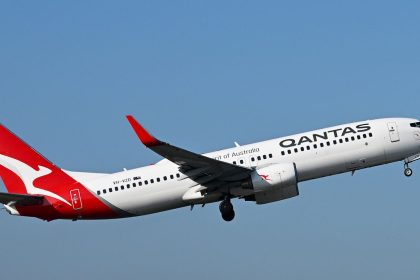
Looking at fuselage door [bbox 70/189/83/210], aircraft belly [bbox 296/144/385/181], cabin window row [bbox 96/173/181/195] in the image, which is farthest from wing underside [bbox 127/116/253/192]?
fuselage door [bbox 70/189/83/210]

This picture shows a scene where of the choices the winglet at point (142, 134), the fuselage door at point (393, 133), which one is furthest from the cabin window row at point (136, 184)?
the fuselage door at point (393, 133)

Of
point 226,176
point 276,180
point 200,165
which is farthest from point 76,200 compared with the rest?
point 276,180

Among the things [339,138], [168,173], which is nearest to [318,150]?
[339,138]

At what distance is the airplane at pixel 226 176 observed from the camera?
55250 mm

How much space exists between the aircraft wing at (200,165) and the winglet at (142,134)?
0.57 metres

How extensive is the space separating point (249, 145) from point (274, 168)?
287cm

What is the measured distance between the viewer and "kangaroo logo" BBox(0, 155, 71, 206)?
192 ft

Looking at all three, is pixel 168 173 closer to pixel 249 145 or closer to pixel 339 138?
pixel 249 145

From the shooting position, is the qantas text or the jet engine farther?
the qantas text

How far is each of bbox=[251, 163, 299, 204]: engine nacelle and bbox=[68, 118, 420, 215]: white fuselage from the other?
68cm

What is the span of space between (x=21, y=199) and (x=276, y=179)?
15861 mm

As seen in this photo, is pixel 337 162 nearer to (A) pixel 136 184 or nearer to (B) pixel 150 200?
(B) pixel 150 200

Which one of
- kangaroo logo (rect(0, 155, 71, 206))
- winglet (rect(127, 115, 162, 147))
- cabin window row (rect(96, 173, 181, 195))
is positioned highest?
kangaroo logo (rect(0, 155, 71, 206))

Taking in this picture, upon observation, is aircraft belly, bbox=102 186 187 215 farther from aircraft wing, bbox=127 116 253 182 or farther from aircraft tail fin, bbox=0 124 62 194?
aircraft tail fin, bbox=0 124 62 194
